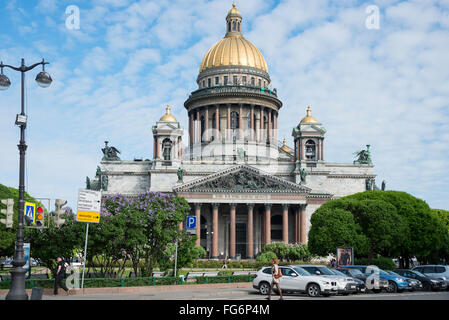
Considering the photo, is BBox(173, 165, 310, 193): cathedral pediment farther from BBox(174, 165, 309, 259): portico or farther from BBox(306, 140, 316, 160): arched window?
BBox(306, 140, 316, 160): arched window

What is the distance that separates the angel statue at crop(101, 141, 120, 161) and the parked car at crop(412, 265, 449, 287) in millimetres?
61306

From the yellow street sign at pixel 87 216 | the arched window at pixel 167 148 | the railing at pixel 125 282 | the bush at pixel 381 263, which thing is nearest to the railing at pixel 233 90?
the arched window at pixel 167 148

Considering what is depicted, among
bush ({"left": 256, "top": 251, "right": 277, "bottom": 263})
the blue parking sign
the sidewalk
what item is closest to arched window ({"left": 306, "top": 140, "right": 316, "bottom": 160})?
bush ({"left": 256, "top": 251, "right": 277, "bottom": 263})

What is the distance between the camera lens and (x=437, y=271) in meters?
41.5

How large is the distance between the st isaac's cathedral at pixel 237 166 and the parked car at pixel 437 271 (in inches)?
1627

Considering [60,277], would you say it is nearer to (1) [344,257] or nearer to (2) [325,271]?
(2) [325,271]

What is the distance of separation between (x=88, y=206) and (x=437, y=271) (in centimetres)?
2615

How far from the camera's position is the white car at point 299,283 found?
30172 mm

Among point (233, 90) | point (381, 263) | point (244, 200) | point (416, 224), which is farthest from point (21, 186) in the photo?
point (233, 90)

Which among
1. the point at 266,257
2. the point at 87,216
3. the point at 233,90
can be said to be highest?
the point at 233,90

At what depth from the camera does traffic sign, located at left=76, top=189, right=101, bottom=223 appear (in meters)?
30.5

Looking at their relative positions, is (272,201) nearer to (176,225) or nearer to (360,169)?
(360,169)
